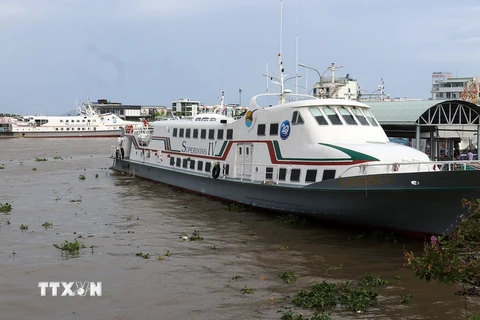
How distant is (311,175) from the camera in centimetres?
1833

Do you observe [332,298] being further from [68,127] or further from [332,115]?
[68,127]

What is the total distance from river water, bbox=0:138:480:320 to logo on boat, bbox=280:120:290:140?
327cm

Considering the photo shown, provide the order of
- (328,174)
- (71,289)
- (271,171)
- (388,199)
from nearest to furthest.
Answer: (71,289) → (388,199) → (328,174) → (271,171)

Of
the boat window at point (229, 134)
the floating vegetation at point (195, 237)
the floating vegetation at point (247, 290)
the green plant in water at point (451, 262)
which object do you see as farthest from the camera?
the boat window at point (229, 134)

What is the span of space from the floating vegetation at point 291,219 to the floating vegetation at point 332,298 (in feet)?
22.8

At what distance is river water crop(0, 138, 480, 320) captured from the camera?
1103 cm

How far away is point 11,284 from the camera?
12.6m

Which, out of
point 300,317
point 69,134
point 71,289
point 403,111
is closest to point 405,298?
point 300,317

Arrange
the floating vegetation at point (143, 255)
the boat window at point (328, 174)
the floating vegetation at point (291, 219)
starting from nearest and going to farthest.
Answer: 1. the floating vegetation at point (143, 255)
2. the boat window at point (328, 174)
3. the floating vegetation at point (291, 219)

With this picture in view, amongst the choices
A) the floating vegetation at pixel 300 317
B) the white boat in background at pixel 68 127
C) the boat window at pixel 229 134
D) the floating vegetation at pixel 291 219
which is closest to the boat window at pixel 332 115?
the floating vegetation at pixel 291 219

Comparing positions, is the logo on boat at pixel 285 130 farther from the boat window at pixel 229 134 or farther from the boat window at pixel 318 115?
the boat window at pixel 229 134

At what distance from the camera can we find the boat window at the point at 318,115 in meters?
19.0

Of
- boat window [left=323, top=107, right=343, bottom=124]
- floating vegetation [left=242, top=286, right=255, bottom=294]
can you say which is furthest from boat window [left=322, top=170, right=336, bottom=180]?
floating vegetation [left=242, top=286, right=255, bottom=294]

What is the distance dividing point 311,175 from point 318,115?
2.42 metres
